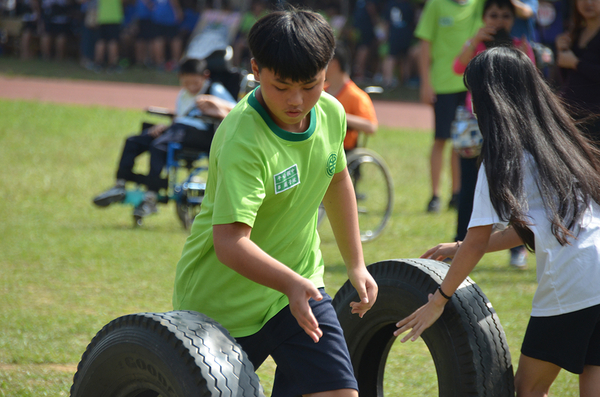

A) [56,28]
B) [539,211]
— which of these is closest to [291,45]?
[539,211]

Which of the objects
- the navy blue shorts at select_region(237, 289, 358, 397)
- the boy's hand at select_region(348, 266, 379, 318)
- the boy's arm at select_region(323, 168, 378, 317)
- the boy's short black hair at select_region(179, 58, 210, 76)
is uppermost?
the boy's arm at select_region(323, 168, 378, 317)

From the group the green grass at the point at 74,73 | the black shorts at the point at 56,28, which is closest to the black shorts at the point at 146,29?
the green grass at the point at 74,73

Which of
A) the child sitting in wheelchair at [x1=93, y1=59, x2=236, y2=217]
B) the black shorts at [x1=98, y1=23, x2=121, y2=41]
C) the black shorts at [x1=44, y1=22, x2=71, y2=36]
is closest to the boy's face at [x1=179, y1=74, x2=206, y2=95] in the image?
the child sitting in wheelchair at [x1=93, y1=59, x2=236, y2=217]

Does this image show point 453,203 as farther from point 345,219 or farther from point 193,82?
point 345,219

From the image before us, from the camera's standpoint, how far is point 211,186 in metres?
2.20

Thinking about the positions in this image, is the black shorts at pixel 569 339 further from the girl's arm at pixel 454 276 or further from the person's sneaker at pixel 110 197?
the person's sneaker at pixel 110 197

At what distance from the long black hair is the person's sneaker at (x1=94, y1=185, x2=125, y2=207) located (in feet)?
15.5

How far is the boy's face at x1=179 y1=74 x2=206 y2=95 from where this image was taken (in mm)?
6883

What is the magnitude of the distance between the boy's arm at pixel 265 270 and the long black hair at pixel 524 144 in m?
0.78

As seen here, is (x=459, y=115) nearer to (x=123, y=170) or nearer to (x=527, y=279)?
(x=527, y=279)

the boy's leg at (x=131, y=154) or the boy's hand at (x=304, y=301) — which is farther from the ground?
the boy's hand at (x=304, y=301)

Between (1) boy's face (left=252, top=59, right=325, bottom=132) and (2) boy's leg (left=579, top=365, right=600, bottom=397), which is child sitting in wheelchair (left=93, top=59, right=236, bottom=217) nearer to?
(1) boy's face (left=252, top=59, right=325, bottom=132)

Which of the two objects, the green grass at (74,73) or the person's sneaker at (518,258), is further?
the green grass at (74,73)

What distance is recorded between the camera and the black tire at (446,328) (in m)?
2.44
